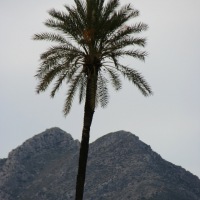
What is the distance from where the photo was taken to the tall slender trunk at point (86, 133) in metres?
26.7

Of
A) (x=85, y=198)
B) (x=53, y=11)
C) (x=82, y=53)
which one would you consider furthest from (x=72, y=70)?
(x=85, y=198)

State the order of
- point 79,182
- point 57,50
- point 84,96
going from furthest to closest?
point 84,96, point 57,50, point 79,182

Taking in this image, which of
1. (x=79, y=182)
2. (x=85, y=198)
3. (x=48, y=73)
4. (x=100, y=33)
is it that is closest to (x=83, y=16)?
(x=100, y=33)

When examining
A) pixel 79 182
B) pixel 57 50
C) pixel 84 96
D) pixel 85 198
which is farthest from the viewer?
pixel 85 198

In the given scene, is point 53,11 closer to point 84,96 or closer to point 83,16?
point 83,16

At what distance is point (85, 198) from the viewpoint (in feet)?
648

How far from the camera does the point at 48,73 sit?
28562 millimetres

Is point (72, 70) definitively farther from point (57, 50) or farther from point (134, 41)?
point (134, 41)

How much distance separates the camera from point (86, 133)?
1090 inches

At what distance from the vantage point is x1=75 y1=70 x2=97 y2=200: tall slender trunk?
87.7ft

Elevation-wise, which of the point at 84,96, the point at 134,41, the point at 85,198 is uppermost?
the point at 85,198

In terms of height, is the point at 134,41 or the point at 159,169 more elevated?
the point at 159,169

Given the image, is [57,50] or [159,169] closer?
[57,50]

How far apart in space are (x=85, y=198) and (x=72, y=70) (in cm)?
17207
